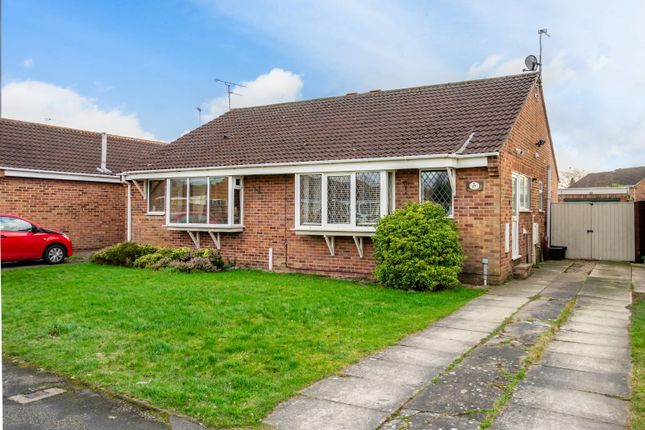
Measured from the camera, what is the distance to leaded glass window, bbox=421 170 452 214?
11.3 m

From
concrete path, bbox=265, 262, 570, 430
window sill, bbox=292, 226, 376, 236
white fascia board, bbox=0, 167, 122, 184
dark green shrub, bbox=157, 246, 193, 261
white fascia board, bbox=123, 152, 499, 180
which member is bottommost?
concrete path, bbox=265, 262, 570, 430

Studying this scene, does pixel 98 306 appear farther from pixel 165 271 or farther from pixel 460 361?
pixel 460 361

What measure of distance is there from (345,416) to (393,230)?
6.62 meters

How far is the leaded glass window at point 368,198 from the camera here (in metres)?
11.5

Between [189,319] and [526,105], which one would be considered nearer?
[189,319]

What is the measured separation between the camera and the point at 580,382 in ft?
15.8

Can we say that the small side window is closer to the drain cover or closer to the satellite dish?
the drain cover

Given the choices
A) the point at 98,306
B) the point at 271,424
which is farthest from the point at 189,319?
the point at 271,424

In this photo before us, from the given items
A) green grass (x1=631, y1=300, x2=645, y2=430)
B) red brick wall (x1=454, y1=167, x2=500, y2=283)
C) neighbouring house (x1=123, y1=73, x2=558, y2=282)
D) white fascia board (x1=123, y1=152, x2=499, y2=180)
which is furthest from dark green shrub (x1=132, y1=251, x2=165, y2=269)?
green grass (x1=631, y1=300, x2=645, y2=430)

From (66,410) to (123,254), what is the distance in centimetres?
1063

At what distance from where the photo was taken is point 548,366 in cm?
532

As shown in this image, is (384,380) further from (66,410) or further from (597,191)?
(597,191)

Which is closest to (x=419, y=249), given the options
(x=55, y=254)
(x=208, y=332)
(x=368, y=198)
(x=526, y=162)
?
(x=368, y=198)

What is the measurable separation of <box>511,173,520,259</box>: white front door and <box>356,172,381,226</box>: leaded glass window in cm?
350
